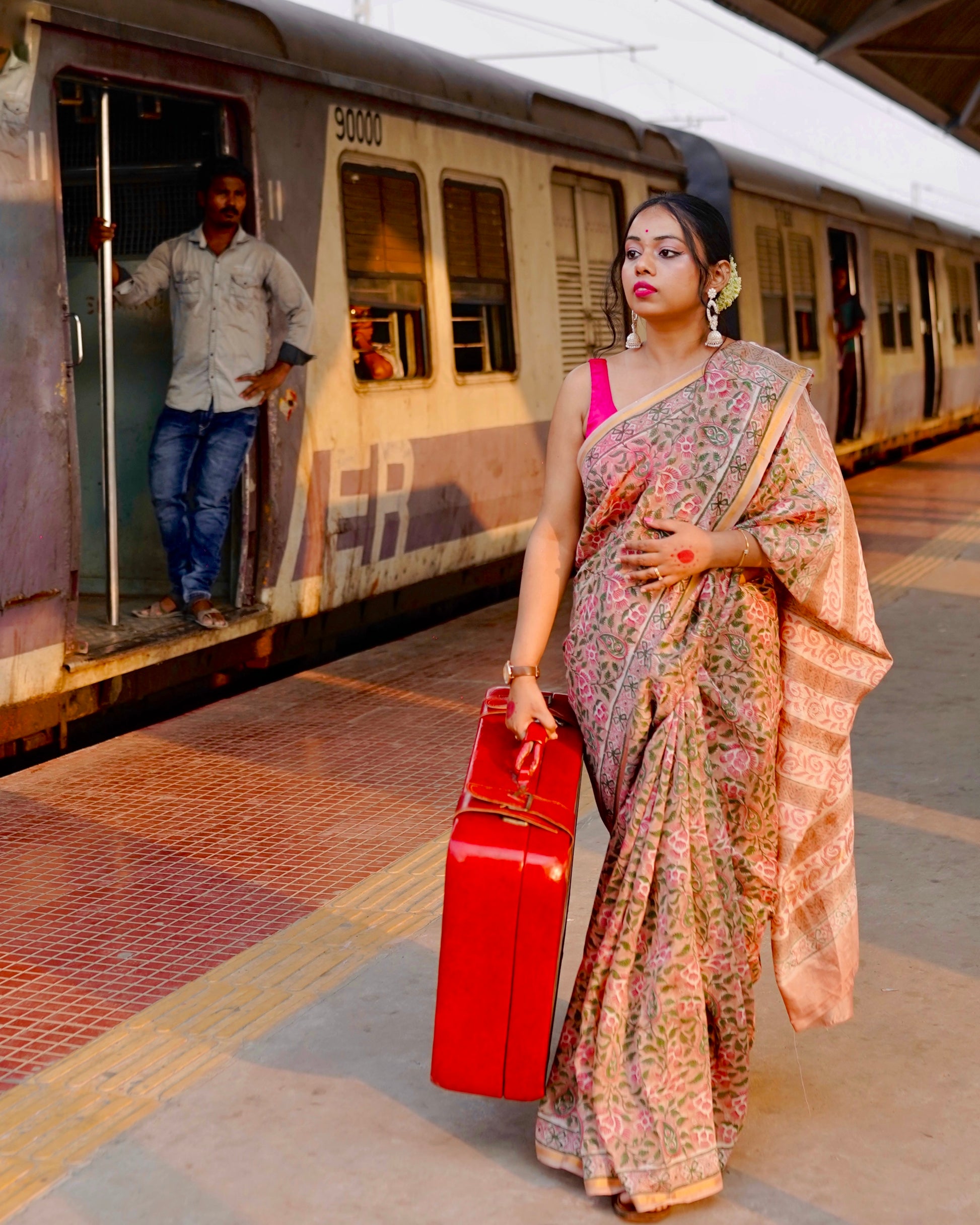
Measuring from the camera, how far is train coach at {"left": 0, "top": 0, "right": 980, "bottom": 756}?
5.44 metres

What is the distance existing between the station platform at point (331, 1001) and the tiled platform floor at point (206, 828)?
0.01 metres

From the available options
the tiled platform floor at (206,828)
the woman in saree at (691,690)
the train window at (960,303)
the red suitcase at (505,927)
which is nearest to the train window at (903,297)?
the train window at (960,303)

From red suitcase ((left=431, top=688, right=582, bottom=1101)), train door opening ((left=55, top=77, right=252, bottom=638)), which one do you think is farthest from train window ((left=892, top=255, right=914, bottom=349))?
red suitcase ((left=431, top=688, right=582, bottom=1101))

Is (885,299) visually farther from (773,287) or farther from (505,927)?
(505,927)

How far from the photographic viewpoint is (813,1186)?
9.11 feet

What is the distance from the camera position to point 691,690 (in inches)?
112

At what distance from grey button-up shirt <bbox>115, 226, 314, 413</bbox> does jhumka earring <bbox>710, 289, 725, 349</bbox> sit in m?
3.97

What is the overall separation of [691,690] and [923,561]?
7.51 meters

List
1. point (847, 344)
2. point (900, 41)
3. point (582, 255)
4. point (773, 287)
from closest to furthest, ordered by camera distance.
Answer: point (582, 255), point (900, 41), point (773, 287), point (847, 344)

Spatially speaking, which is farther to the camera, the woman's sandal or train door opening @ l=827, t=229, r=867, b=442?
train door opening @ l=827, t=229, r=867, b=442

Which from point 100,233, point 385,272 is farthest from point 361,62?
point 100,233

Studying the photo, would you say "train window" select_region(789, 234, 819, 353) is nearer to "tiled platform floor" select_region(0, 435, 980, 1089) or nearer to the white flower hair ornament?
"tiled platform floor" select_region(0, 435, 980, 1089)

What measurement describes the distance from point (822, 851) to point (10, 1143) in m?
1.62

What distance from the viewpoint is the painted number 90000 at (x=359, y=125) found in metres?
7.09
